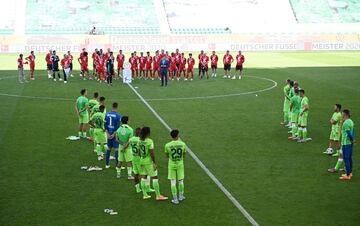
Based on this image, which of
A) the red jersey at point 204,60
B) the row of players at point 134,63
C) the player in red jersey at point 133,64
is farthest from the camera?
the red jersey at point 204,60

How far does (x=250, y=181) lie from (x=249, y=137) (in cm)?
540

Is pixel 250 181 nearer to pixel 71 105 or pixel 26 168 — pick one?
pixel 26 168

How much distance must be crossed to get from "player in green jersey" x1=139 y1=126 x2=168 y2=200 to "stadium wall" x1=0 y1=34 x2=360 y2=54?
42499mm

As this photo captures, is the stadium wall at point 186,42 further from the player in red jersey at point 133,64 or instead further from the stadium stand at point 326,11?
the player in red jersey at point 133,64

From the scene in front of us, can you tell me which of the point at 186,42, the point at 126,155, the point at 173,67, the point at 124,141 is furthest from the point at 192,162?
the point at 186,42

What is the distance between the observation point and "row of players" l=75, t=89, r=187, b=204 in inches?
552

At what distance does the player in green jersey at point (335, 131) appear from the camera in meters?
17.7

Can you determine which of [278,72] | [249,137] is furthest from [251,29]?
[249,137]

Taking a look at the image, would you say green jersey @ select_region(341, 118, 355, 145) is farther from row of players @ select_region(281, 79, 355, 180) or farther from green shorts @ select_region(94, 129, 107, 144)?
green shorts @ select_region(94, 129, 107, 144)

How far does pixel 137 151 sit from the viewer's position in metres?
14.4

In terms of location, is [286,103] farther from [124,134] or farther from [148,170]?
[148,170]

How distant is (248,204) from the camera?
14.0m

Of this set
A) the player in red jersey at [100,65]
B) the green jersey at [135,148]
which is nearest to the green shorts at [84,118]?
the green jersey at [135,148]

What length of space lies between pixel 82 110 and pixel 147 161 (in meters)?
7.03
